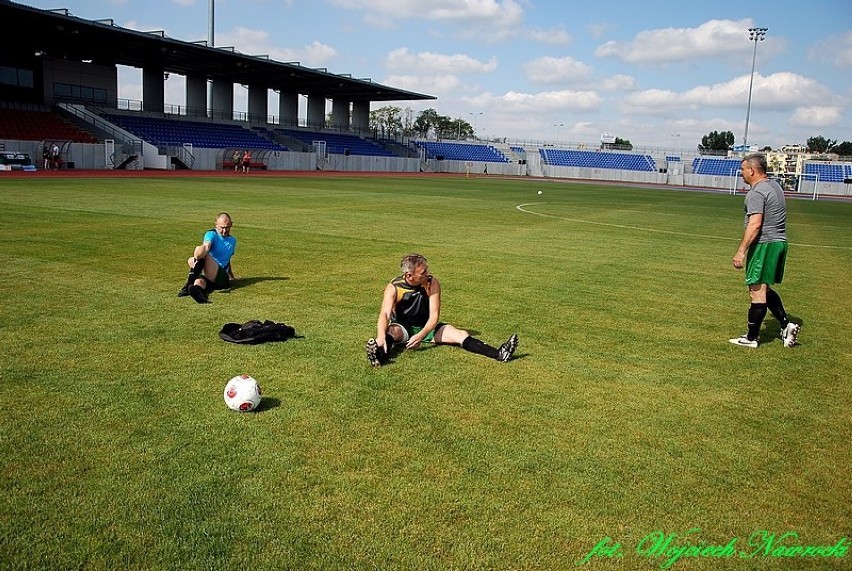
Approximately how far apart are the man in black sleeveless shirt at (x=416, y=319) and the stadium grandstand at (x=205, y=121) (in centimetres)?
4127

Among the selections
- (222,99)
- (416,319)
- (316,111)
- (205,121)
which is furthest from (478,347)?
(316,111)

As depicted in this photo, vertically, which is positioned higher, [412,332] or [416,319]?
[416,319]

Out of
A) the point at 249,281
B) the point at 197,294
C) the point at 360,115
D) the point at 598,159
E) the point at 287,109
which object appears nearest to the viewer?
the point at 197,294

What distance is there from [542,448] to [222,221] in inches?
257

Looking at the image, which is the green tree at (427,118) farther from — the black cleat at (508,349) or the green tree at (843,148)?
the black cleat at (508,349)

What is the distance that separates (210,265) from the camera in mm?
9562

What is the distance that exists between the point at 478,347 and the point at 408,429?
2.11 meters

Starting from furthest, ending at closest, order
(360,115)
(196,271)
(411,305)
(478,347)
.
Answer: (360,115) → (196,271) → (411,305) → (478,347)

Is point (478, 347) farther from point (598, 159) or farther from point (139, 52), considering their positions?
point (598, 159)

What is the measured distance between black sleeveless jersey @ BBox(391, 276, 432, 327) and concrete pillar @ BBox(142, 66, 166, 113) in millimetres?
60080

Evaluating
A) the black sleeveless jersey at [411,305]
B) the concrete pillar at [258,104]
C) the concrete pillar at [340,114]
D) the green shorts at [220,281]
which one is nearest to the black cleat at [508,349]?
the black sleeveless jersey at [411,305]

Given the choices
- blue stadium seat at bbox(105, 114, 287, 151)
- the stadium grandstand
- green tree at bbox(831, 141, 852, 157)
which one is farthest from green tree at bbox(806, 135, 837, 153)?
blue stadium seat at bbox(105, 114, 287, 151)

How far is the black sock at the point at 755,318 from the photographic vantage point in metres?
7.99

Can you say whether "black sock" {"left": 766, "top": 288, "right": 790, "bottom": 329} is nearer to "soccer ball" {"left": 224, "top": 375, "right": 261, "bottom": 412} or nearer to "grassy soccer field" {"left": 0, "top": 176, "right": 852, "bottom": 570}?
"grassy soccer field" {"left": 0, "top": 176, "right": 852, "bottom": 570}
